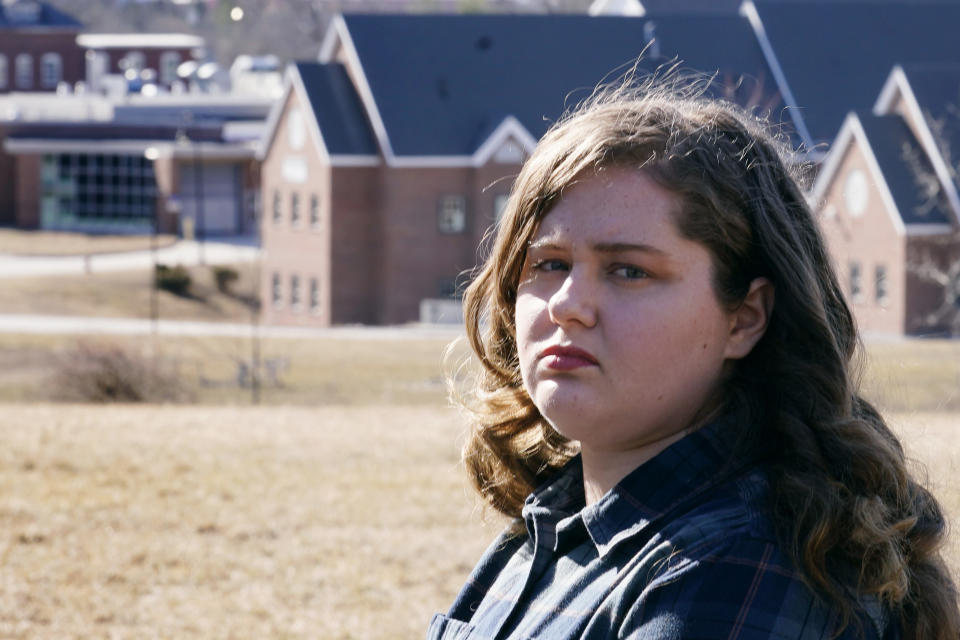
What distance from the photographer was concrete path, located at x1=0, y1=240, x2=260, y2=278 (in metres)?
59.3

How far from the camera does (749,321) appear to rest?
2.34 meters

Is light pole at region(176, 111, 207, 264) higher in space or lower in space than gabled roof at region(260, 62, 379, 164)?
lower

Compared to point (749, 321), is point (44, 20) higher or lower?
higher

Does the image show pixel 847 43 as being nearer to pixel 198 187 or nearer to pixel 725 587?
pixel 198 187

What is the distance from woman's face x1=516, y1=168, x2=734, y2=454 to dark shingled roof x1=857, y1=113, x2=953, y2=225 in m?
42.9

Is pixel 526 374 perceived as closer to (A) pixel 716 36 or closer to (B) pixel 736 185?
(B) pixel 736 185

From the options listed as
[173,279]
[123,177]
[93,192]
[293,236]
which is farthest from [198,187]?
[293,236]

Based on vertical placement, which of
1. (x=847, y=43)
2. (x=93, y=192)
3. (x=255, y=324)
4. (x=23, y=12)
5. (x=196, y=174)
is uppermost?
(x=23, y=12)

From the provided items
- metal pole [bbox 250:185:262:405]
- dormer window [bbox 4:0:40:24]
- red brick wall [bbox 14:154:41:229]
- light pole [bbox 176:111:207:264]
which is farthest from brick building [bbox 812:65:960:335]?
dormer window [bbox 4:0:40:24]

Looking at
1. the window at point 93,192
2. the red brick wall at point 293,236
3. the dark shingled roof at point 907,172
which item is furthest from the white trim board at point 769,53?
the window at point 93,192

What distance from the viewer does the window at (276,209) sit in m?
54.5

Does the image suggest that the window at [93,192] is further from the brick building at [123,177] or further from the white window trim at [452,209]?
the white window trim at [452,209]

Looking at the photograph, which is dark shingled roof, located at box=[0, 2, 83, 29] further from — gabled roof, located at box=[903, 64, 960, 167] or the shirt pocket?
the shirt pocket

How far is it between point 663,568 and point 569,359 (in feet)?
1.23
